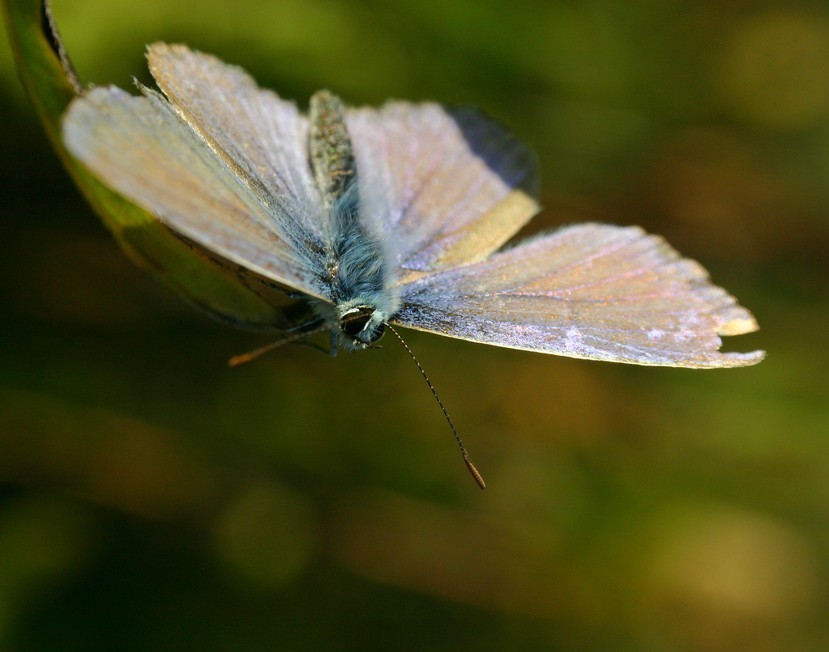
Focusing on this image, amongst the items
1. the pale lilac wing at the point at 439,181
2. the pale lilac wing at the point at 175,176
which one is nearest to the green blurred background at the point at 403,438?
the pale lilac wing at the point at 439,181

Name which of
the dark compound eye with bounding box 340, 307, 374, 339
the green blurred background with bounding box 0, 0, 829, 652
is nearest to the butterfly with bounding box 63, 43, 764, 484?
the dark compound eye with bounding box 340, 307, 374, 339

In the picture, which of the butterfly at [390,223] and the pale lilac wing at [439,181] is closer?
the butterfly at [390,223]

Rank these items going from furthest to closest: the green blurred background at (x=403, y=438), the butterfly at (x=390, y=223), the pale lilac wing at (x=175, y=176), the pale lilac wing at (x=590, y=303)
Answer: the green blurred background at (x=403, y=438) < the pale lilac wing at (x=590, y=303) < the butterfly at (x=390, y=223) < the pale lilac wing at (x=175, y=176)

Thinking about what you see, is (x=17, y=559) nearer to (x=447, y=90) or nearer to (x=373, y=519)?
(x=373, y=519)

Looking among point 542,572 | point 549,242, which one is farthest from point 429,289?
point 542,572

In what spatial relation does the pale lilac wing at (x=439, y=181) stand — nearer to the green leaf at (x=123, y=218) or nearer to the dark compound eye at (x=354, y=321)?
the dark compound eye at (x=354, y=321)
